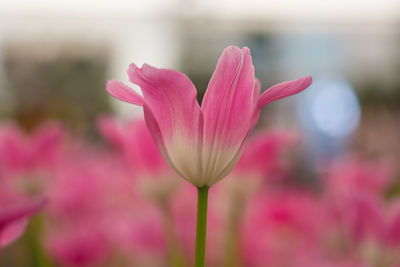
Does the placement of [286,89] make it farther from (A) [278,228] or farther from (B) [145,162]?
(A) [278,228]

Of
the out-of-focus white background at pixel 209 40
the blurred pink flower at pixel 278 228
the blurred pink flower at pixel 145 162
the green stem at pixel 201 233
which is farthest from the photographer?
the out-of-focus white background at pixel 209 40

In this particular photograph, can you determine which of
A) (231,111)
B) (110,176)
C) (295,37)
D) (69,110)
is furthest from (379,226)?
(295,37)

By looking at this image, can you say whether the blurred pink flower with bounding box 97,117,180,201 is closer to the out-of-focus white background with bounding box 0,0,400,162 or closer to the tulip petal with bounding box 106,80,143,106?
the tulip petal with bounding box 106,80,143,106

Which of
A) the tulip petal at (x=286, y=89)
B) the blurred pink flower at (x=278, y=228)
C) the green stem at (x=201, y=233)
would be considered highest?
the tulip petal at (x=286, y=89)

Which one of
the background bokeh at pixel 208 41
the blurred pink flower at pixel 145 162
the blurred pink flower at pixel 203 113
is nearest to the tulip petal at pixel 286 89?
the blurred pink flower at pixel 203 113

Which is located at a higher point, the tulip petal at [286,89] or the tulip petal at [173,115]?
the tulip petal at [286,89]

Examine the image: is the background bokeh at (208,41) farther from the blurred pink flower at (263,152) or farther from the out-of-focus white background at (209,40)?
the blurred pink flower at (263,152)

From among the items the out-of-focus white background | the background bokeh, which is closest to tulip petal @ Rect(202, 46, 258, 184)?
the background bokeh


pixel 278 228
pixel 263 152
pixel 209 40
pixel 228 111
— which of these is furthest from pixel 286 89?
pixel 209 40

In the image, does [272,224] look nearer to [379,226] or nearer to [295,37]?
[379,226]
